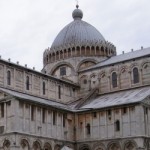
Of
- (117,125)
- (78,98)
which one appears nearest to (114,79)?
(78,98)

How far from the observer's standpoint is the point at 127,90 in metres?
61.0

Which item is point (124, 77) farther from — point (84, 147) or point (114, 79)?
point (84, 147)

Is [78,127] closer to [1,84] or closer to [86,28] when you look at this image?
[1,84]

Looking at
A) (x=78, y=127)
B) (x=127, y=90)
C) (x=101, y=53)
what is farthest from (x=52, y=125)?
(x=101, y=53)

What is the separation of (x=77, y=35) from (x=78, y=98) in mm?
12044

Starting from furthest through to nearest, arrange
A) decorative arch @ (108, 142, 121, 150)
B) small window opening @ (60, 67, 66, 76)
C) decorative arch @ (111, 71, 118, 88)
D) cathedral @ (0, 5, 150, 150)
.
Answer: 1. small window opening @ (60, 67, 66, 76)
2. decorative arch @ (111, 71, 118, 88)
3. decorative arch @ (108, 142, 121, 150)
4. cathedral @ (0, 5, 150, 150)

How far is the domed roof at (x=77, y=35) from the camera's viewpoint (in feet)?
228

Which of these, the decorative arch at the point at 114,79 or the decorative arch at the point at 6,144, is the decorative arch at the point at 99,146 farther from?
the decorative arch at the point at 6,144

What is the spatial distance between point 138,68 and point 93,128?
476 inches

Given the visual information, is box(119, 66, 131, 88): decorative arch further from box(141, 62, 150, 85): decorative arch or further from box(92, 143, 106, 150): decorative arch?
box(92, 143, 106, 150): decorative arch

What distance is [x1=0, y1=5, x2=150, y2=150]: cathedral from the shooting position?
163ft

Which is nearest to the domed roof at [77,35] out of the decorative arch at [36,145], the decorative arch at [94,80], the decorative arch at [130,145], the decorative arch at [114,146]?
the decorative arch at [94,80]

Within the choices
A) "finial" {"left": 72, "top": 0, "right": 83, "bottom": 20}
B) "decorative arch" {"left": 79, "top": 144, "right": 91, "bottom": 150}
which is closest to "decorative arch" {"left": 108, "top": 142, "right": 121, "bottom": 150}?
"decorative arch" {"left": 79, "top": 144, "right": 91, "bottom": 150}

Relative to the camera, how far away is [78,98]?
64750 mm
